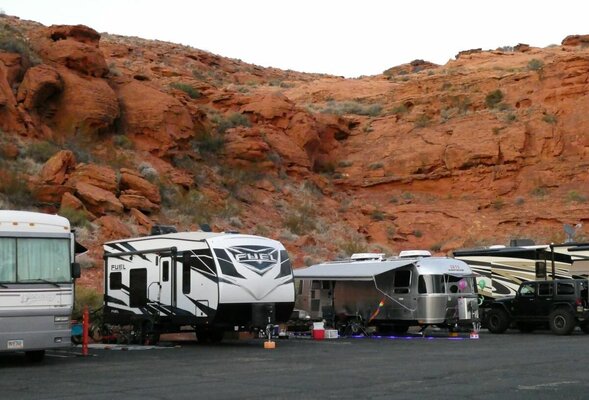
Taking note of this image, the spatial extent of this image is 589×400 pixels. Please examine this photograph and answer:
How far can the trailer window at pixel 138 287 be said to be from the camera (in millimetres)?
21984

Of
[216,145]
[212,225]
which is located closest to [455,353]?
[212,225]

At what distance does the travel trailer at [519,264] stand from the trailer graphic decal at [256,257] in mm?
12817

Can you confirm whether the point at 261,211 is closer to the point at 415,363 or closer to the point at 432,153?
the point at 432,153

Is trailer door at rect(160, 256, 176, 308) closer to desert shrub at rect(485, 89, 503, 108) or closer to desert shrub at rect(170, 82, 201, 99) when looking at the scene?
desert shrub at rect(170, 82, 201, 99)

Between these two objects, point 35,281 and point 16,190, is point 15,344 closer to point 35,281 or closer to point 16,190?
point 35,281

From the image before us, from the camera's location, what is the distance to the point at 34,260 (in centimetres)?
1664

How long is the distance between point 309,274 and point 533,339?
285 inches

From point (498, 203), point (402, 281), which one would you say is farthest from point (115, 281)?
point (498, 203)

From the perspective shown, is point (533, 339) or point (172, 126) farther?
point (172, 126)

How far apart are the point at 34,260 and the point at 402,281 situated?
12355mm

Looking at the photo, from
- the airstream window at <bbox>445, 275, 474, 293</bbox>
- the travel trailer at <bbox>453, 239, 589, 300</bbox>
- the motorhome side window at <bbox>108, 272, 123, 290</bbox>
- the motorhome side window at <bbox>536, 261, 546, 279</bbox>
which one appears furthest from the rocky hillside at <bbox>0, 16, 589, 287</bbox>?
the airstream window at <bbox>445, 275, 474, 293</bbox>

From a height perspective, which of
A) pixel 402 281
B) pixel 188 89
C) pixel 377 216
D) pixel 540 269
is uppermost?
pixel 188 89

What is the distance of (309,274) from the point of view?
89.0 feet

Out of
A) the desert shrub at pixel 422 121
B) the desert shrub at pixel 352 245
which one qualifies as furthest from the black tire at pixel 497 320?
the desert shrub at pixel 422 121
